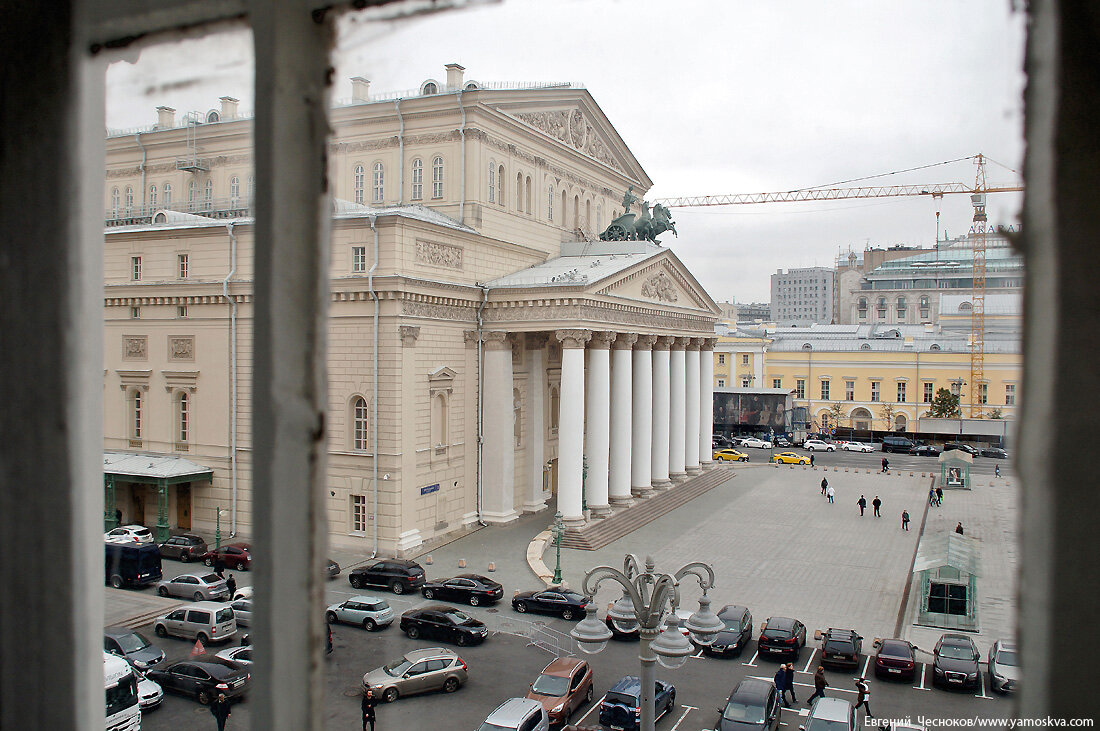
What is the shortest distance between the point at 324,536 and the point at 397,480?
956 inches

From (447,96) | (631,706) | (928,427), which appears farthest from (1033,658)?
(928,427)

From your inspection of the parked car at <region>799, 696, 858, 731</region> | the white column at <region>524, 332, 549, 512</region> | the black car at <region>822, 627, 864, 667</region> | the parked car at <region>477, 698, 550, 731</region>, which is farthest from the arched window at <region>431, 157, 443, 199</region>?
the parked car at <region>799, 696, 858, 731</region>

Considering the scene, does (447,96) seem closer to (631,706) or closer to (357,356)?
(357,356)

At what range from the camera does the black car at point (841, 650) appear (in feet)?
59.3

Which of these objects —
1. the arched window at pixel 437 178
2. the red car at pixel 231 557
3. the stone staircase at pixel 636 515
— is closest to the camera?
the red car at pixel 231 557

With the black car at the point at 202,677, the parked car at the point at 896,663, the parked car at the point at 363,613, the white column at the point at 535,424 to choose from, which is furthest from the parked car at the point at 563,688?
the white column at the point at 535,424

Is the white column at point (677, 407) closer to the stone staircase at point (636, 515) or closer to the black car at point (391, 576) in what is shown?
the stone staircase at point (636, 515)

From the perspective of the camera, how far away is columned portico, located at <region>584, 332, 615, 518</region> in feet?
99.0

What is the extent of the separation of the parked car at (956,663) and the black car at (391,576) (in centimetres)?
1287

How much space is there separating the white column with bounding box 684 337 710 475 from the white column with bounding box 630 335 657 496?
576cm

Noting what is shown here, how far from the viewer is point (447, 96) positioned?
30.6 metres

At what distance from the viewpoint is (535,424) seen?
32.9 meters

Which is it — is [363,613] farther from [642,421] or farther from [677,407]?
[677,407]

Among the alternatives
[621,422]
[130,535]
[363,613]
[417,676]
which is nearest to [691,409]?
[621,422]
